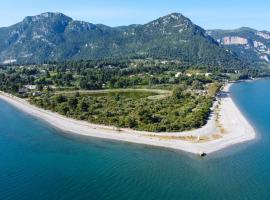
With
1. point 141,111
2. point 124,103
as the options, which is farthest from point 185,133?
point 124,103

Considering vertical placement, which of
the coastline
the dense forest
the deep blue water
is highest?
the dense forest

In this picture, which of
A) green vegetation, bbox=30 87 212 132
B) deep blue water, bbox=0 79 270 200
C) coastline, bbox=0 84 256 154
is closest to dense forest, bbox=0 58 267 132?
green vegetation, bbox=30 87 212 132

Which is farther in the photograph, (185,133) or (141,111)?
(141,111)

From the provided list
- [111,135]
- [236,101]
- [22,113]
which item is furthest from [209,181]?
[236,101]

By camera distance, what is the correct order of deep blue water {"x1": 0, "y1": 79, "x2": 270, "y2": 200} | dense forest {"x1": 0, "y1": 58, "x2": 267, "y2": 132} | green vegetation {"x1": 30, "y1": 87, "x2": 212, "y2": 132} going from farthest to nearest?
1. dense forest {"x1": 0, "y1": 58, "x2": 267, "y2": 132}
2. green vegetation {"x1": 30, "y1": 87, "x2": 212, "y2": 132}
3. deep blue water {"x1": 0, "y1": 79, "x2": 270, "y2": 200}

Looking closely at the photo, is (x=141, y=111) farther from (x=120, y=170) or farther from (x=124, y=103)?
(x=120, y=170)

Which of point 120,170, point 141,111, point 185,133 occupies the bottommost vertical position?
point 120,170

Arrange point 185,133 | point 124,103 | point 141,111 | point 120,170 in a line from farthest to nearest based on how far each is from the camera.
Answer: point 124,103, point 141,111, point 185,133, point 120,170

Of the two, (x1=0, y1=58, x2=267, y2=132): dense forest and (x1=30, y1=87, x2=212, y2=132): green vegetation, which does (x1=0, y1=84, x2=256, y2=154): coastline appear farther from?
(x1=0, y1=58, x2=267, y2=132): dense forest
